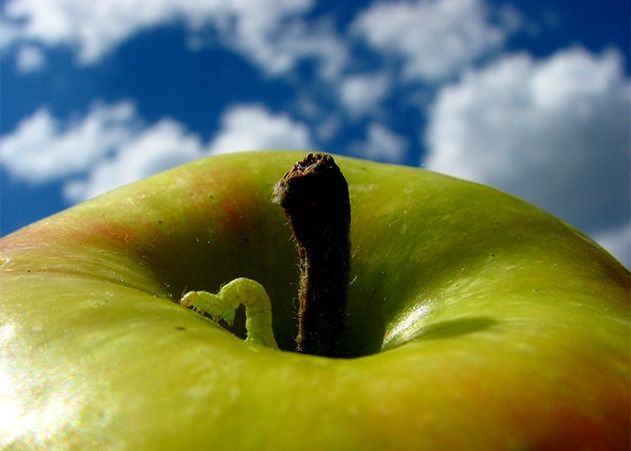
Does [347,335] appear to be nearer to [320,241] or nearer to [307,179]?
[320,241]

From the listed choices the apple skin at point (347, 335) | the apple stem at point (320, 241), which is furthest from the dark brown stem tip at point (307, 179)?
the apple skin at point (347, 335)

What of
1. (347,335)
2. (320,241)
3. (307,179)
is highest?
(307,179)

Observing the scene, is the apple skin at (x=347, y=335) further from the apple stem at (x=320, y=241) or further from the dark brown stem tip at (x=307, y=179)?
the dark brown stem tip at (x=307, y=179)

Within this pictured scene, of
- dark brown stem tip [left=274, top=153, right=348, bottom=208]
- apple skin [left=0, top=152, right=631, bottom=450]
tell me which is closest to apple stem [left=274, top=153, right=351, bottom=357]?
dark brown stem tip [left=274, top=153, right=348, bottom=208]

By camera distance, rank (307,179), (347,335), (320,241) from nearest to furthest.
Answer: (307,179)
(320,241)
(347,335)

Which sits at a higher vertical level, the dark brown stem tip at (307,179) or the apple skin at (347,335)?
the dark brown stem tip at (307,179)

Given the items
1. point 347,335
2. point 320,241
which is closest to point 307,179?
point 320,241
